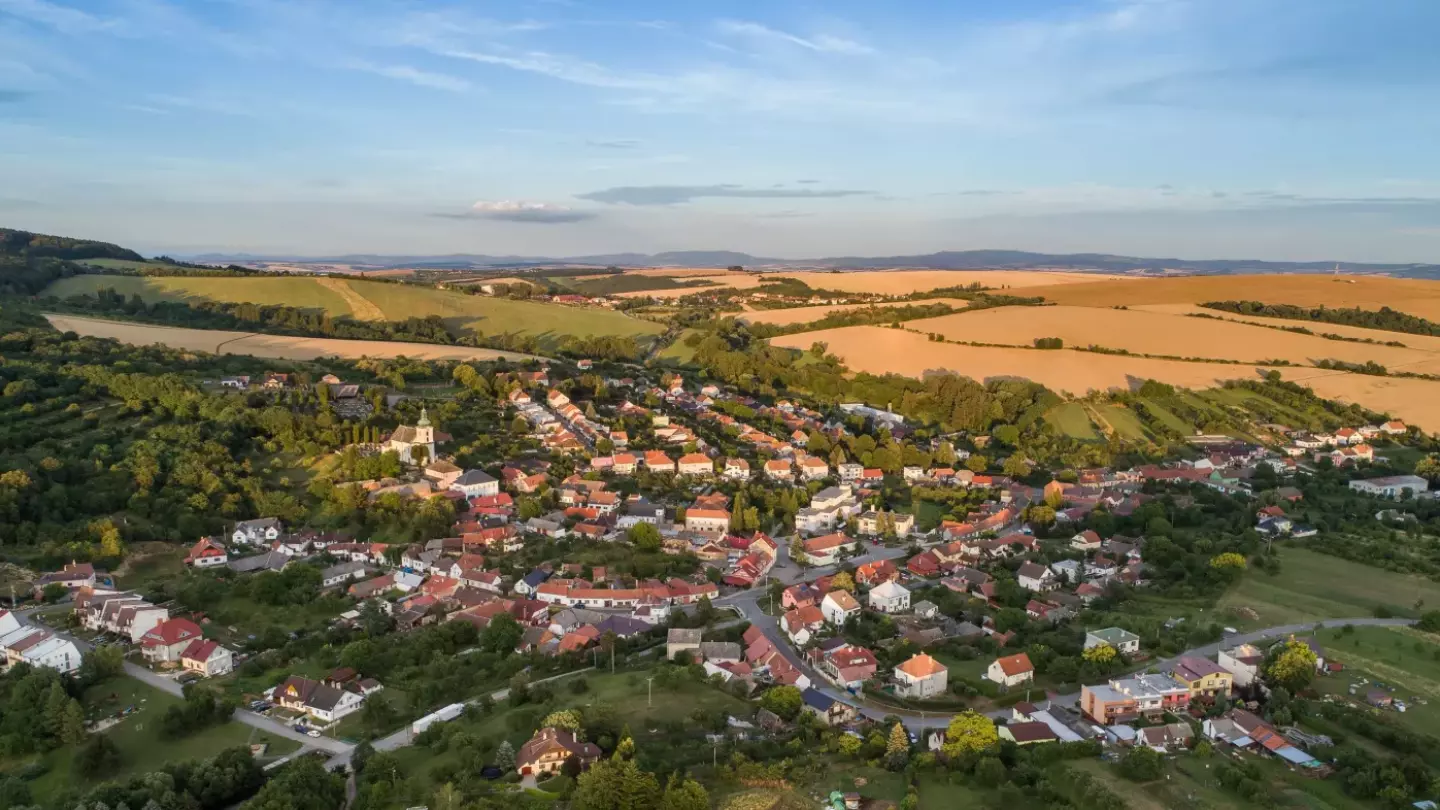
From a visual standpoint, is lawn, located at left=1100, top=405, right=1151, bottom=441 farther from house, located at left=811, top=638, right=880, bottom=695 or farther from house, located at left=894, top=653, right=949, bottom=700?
house, located at left=894, top=653, right=949, bottom=700

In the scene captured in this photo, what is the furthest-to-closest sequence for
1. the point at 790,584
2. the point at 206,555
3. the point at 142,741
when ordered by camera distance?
1. the point at 790,584
2. the point at 206,555
3. the point at 142,741

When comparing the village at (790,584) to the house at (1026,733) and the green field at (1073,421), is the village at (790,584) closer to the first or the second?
the house at (1026,733)

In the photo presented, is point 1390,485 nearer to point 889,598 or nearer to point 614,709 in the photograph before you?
point 889,598

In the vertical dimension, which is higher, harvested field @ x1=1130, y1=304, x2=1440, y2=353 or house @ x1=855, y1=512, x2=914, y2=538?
harvested field @ x1=1130, y1=304, x2=1440, y2=353

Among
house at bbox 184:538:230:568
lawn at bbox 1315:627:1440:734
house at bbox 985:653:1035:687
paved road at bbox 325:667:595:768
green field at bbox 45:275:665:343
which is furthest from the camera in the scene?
green field at bbox 45:275:665:343

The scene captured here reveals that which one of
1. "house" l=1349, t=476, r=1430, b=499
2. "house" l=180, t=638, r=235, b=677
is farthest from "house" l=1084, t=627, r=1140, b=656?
"house" l=1349, t=476, r=1430, b=499

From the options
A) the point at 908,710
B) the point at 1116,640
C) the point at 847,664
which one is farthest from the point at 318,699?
the point at 1116,640
